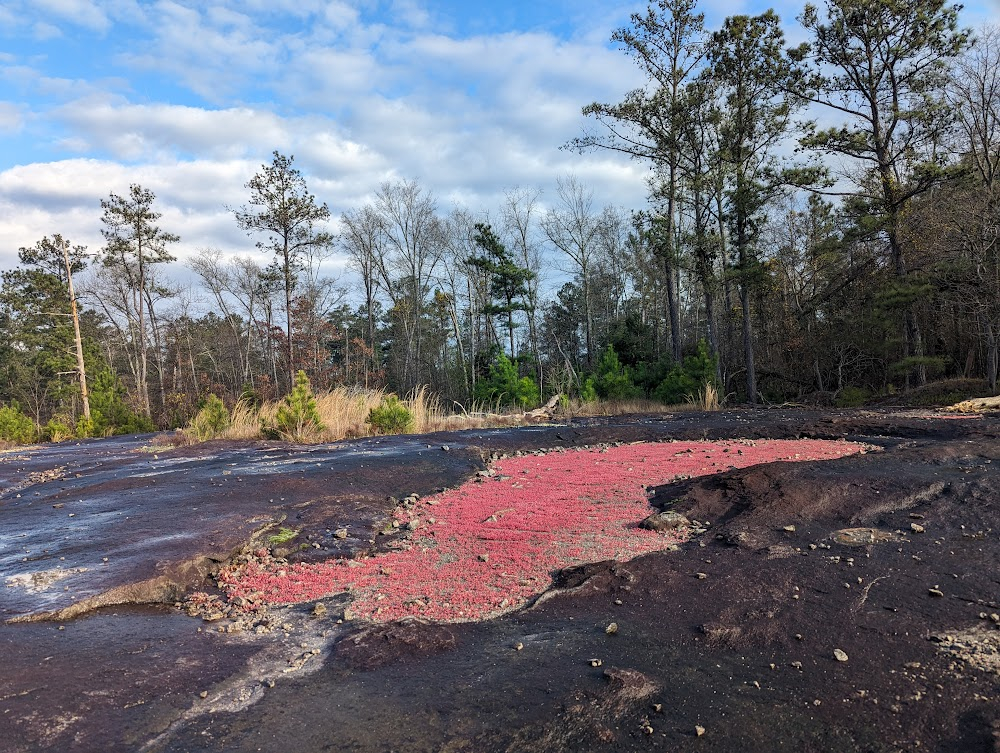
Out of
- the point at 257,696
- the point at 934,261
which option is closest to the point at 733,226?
the point at 934,261

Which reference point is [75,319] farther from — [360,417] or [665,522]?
[665,522]

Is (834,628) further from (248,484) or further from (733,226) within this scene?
(733,226)

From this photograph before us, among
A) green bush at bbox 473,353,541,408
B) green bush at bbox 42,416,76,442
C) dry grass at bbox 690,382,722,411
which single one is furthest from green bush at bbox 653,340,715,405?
green bush at bbox 42,416,76,442

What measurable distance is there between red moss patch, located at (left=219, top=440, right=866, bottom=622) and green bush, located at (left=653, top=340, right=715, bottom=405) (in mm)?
10666

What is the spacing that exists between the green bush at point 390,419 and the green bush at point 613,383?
8.41 metres

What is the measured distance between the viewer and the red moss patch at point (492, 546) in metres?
3.70

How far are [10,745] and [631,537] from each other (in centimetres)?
381

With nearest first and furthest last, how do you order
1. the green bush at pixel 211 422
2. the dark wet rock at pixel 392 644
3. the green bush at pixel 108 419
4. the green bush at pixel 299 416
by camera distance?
1. the dark wet rock at pixel 392 644
2. the green bush at pixel 299 416
3. the green bush at pixel 211 422
4. the green bush at pixel 108 419

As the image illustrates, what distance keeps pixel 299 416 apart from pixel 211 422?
312 cm

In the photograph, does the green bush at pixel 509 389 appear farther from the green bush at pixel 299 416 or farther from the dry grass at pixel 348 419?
the green bush at pixel 299 416

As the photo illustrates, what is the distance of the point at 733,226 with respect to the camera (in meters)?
19.7

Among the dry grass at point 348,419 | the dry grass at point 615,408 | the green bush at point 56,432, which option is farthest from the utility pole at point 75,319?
the dry grass at point 615,408

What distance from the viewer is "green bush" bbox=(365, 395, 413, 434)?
1319 centimetres

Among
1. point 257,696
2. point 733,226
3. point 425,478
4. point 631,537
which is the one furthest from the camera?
point 733,226
